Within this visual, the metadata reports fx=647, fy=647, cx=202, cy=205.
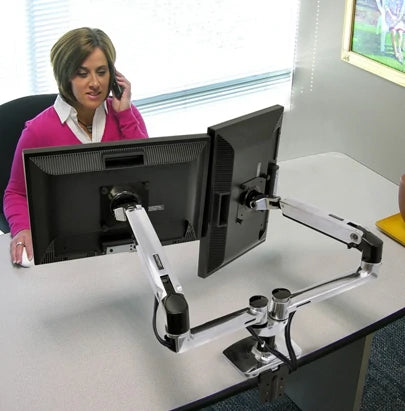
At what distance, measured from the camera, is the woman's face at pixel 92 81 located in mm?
1916

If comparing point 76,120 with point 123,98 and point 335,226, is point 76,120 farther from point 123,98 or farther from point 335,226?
point 335,226

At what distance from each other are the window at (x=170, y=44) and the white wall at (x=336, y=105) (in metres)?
0.10

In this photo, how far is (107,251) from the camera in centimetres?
145

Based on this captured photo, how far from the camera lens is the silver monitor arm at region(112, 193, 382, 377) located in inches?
47.2

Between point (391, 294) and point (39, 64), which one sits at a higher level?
point (39, 64)

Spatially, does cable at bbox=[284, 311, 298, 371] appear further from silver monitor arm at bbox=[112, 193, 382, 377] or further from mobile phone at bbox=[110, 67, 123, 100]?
mobile phone at bbox=[110, 67, 123, 100]

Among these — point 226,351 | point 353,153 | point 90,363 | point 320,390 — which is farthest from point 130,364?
point 353,153

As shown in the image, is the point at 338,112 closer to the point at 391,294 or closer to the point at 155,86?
the point at 155,86

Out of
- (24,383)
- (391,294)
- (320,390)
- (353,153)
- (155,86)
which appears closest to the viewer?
(24,383)

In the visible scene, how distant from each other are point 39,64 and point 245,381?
1.65m

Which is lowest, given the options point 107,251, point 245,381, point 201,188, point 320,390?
point 320,390

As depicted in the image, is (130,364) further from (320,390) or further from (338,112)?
(338,112)

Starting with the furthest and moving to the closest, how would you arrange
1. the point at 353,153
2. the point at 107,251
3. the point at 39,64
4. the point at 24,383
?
the point at 353,153 → the point at 39,64 → the point at 107,251 → the point at 24,383

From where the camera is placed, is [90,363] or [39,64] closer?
[90,363]
